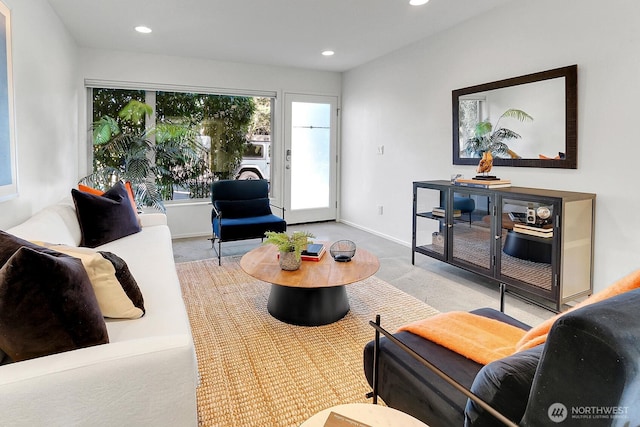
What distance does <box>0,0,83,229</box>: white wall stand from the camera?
8.17 feet

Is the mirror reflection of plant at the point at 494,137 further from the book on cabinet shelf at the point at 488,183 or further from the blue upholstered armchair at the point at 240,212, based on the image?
the blue upholstered armchair at the point at 240,212

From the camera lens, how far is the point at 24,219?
258 cm

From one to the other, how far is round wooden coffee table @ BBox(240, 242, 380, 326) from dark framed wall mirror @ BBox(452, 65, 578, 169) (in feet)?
5.49

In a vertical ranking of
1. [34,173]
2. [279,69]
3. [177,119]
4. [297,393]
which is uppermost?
[279,69]

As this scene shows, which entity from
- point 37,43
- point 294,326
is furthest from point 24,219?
point 294,326

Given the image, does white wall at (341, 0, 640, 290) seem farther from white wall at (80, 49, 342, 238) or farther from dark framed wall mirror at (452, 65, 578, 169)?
white wall at (80, 49, 342, 238)

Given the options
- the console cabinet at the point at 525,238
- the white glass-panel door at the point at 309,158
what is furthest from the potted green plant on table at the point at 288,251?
the white glass-panel door at the point at 309,158

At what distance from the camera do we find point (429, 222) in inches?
156

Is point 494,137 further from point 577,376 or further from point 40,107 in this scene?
point 40,107

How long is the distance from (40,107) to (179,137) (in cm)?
224

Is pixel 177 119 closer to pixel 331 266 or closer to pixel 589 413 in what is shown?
pixel 331 266

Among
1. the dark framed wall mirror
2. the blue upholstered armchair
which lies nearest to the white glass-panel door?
the blue upholstered armchair

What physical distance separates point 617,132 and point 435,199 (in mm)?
1514

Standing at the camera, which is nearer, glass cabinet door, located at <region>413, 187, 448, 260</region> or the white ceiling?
the white ceiling
